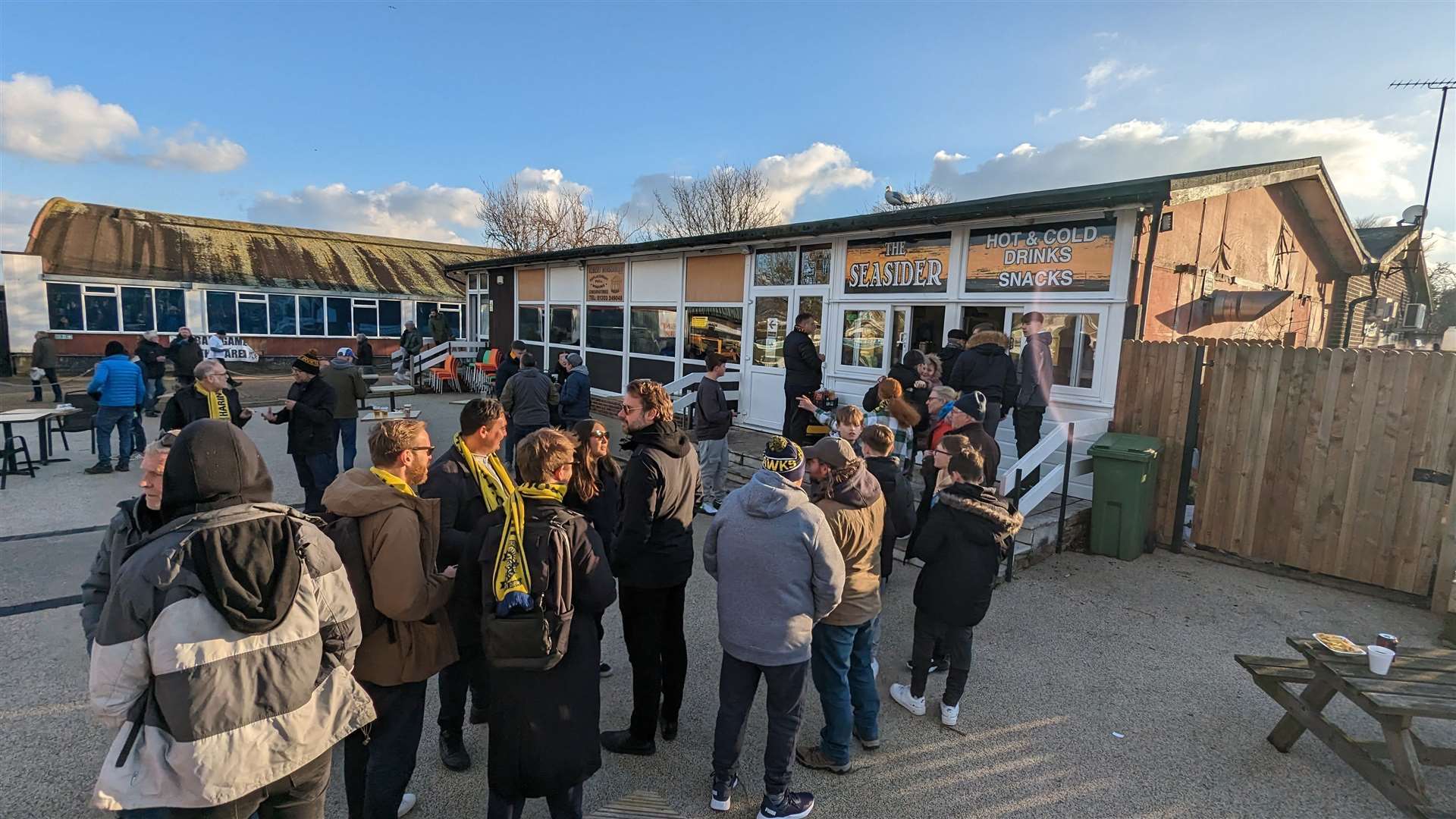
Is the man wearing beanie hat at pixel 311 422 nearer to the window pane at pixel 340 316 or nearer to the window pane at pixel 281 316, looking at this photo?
the window pane at pixel 281 316

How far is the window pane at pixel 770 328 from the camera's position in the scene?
34.2 ft

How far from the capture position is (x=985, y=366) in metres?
6.52

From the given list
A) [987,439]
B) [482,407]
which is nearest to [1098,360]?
[987,439]

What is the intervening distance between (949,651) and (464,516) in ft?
8.41

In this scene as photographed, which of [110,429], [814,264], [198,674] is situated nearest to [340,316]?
[110,429]

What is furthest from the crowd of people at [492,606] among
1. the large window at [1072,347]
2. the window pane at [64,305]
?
the window pane at [64,305]

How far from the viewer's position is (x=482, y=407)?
11.1ft

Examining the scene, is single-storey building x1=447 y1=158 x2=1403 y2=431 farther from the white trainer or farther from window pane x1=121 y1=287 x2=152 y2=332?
window pane x1=121 y1=287 x2=152 y2=332

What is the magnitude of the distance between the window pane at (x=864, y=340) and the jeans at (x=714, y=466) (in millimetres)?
3065

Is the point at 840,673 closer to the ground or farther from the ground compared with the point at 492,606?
closer to the ground

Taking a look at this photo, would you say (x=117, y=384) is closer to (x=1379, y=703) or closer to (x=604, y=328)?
(x=604, y=328)

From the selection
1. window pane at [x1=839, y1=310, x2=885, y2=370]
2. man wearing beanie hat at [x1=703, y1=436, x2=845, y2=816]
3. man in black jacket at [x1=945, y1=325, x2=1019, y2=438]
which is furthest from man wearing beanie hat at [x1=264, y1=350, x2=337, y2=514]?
window pane at [x1=839, y1=310, x2=885, y2=370]

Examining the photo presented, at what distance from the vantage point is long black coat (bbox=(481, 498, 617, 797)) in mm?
2324

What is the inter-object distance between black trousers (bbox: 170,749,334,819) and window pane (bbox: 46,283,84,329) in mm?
28151
